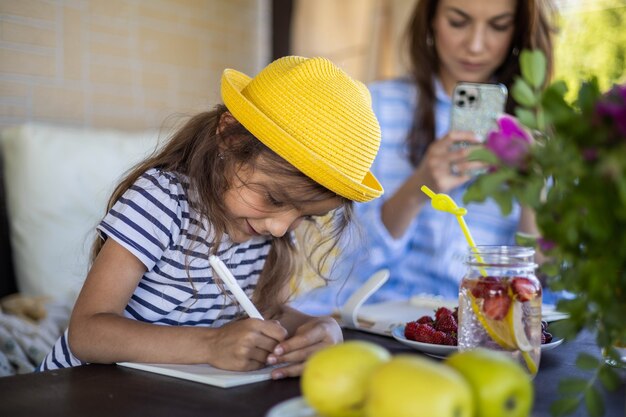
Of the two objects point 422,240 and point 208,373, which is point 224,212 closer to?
point 208,373

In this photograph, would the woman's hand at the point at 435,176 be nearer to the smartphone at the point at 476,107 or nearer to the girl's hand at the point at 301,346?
the smartphone at the point at 476,107

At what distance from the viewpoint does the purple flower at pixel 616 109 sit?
473 millimetres

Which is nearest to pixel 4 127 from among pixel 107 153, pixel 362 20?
pixel 107 153

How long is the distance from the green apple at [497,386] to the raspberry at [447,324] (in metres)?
0.51

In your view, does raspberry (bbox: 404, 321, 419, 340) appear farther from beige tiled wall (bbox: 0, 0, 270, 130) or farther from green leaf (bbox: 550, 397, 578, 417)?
beige tiled wall (bbox: 0, 0, 270, 130)

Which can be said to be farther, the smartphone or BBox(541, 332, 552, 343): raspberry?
the smartphone

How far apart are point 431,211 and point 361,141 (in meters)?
0.95

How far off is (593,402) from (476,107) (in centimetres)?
115

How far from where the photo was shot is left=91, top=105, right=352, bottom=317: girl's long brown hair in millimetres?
1112

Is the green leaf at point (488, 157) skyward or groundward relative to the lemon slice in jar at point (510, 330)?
skyward

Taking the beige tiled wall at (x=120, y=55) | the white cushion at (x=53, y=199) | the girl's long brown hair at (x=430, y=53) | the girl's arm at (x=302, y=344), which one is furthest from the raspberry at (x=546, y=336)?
the beige tiled wall at (x=120, y=55)

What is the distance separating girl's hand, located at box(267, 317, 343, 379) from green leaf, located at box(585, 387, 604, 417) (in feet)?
1.29

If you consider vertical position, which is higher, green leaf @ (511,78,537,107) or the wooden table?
green leaf @ (511,78,537,107)

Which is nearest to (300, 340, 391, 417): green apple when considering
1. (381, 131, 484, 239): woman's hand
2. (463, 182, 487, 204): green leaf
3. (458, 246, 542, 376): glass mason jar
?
(463, 182, 487, 204): green leaf
